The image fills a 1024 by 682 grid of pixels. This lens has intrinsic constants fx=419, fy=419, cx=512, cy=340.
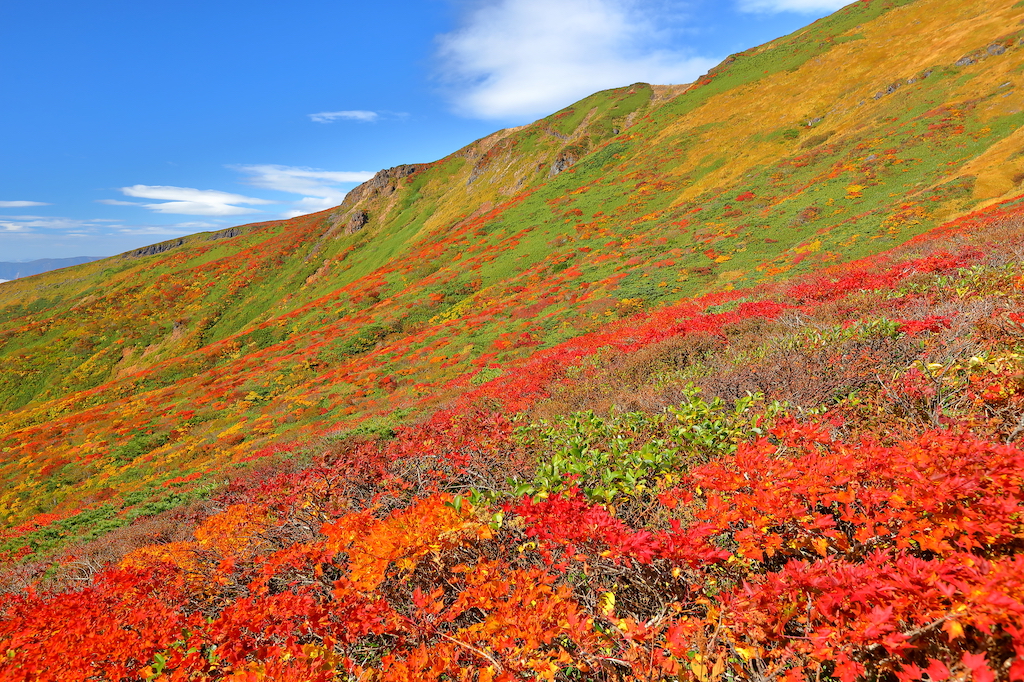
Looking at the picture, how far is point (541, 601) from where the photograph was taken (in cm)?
494

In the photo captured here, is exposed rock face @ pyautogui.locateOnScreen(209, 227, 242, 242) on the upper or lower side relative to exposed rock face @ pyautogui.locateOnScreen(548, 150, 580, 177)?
upper

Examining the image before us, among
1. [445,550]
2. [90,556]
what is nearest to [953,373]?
[445,550]

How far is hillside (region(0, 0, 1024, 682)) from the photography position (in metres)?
4.01

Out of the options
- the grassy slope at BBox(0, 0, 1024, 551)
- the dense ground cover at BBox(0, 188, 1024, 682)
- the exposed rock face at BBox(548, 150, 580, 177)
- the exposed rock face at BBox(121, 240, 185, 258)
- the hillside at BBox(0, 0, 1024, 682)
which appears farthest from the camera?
the exposed rock face at BBox(121, 240, 185, 258)

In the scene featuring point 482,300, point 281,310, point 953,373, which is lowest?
point 953,373

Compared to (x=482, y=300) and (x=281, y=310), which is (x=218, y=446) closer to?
(x=482, y=300)

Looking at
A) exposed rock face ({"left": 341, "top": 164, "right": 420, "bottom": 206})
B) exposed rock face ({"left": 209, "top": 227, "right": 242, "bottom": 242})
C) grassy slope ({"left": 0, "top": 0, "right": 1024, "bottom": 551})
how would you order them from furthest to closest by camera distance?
exposed rock face ({"left": 209, "top": 227, "right": 242, "bottom": 242}) → exposed rock face ({"left": 341, "top": 164, "right": 420, "bottom": 206}) → grassy slope ({"left": 0, "top": 0, "right": 1024, "bottom": 551})

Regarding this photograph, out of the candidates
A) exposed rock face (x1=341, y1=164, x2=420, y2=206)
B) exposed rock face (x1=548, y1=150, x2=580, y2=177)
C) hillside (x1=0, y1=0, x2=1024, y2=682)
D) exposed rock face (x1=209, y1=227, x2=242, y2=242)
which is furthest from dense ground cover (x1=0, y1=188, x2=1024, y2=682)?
exposed rock face (x1=209, y1=227, x2=242, y2=242)

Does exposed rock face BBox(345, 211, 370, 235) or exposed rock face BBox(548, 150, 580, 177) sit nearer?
exposed rock face BBox(548, 150, 580, 177)

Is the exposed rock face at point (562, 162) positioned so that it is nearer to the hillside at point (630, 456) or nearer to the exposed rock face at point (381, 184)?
the hillside at point (630, 456)

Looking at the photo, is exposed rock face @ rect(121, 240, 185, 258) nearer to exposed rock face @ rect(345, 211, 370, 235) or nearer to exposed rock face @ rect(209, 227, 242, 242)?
exposed rock face @ rect(209, 227, 242, 242)

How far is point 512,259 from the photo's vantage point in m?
45.0

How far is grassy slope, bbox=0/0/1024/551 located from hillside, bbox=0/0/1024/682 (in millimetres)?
394

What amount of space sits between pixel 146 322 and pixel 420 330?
51.6m
